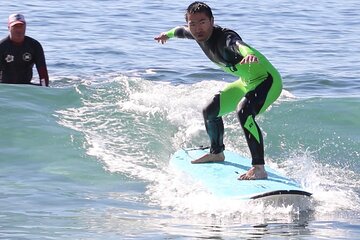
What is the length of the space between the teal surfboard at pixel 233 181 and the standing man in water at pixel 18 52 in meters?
3.18

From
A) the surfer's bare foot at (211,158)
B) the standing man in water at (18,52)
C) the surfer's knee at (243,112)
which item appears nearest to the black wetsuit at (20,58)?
the standing man in water at (18,52)

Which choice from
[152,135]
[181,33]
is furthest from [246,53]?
[152,135]

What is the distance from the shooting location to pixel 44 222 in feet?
23.6

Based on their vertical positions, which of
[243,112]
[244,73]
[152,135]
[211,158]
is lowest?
[152,135]

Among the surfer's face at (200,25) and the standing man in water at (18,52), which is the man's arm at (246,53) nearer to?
the surfer's face at (200,25)

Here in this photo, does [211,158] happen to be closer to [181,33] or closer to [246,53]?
[181,33]

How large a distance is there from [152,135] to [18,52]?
7.02ft

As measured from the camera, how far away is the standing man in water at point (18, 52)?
11867 millimetres

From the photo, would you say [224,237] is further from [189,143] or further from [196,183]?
[189,143]

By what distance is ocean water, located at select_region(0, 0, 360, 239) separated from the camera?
7.35 meters

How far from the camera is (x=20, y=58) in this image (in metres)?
11.9

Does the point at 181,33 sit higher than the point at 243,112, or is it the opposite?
the point at 181,33

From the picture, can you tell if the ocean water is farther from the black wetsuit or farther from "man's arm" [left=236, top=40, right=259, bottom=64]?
"man's arm" [left=236, top=40, right=259, bottom=64]

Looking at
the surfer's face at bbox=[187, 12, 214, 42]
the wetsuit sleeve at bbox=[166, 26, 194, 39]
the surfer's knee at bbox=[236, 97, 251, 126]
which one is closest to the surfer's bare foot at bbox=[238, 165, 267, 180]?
the surfer's knee at bbox=[236, 97, 251, 126]
